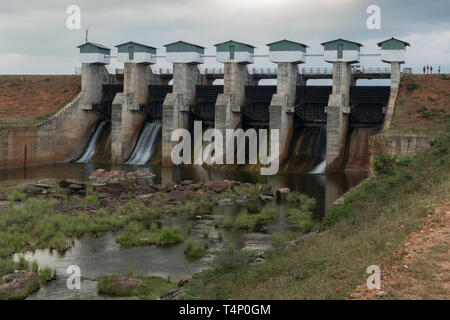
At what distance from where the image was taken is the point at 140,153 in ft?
166

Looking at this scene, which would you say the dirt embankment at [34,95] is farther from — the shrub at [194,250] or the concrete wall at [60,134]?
the shrub at [194,250]

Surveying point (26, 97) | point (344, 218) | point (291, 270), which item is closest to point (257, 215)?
point (344, 218)

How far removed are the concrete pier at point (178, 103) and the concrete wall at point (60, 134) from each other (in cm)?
805

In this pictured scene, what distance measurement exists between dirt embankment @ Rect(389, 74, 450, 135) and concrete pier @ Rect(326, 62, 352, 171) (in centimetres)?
368

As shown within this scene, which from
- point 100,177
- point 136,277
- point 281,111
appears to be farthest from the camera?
point 281,111

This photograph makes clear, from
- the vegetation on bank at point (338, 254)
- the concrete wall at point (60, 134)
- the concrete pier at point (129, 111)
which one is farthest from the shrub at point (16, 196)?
the vegetation on bank at point (338, 254)

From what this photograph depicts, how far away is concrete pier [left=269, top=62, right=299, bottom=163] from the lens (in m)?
44.6

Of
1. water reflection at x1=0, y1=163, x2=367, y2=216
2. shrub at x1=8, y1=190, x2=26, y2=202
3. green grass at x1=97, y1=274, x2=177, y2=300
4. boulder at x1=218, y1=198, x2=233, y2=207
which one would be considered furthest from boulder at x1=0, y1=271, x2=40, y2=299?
water reflection at x1=0, y1=163, x2=367, y2=216

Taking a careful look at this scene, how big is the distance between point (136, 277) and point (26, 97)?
4017cm

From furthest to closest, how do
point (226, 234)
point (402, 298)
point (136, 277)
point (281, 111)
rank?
1. point (281, 111)
2. point (226, 234)
3. point (136, 277)
4. point (402, 298)

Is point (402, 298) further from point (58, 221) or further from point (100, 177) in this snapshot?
point (100, 177)

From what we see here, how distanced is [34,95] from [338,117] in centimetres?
2727

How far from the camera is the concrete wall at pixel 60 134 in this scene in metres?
45.3

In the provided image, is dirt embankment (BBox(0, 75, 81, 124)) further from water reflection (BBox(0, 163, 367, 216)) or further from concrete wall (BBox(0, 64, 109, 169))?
water reflection (BBox(0, 163, 367, 216))
